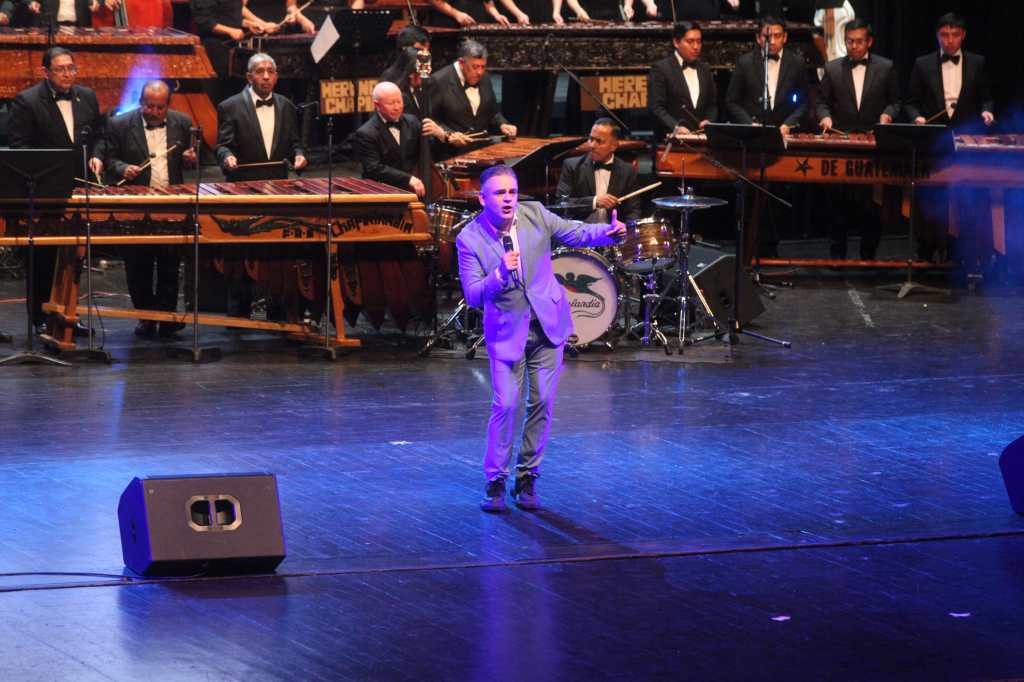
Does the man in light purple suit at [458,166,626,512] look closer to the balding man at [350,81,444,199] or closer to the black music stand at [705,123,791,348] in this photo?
the black music stand at [705,123,791,348]

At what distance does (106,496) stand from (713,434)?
3259mm

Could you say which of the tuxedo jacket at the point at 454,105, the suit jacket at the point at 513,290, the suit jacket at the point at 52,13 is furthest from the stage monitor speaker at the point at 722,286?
the suit jacket at the point at 52,13

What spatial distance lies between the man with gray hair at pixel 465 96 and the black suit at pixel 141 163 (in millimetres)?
2147

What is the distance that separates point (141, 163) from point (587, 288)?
3.29m

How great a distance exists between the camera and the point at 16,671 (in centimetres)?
575

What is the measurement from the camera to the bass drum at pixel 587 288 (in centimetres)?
1091

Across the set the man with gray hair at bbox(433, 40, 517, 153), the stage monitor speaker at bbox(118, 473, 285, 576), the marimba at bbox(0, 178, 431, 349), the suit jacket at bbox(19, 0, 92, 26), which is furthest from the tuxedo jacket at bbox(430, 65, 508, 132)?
the stage monitor speaker at bbox(118, 473, 285, 576)

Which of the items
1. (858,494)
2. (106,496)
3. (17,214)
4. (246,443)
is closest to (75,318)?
(17,214)

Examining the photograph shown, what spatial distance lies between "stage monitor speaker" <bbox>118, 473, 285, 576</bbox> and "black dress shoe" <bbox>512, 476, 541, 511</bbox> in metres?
1.43

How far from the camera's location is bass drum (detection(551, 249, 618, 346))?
35.8 ft

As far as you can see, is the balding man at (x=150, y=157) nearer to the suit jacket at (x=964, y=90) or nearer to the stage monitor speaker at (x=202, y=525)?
the stage monitor speaker at (x=202, y=525)

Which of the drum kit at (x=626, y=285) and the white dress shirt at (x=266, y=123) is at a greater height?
the white dress shirt at (x=266, y=123)

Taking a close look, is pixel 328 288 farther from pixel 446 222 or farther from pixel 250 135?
pixel 250 135

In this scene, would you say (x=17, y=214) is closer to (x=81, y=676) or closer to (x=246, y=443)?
(x=246, y=443)
